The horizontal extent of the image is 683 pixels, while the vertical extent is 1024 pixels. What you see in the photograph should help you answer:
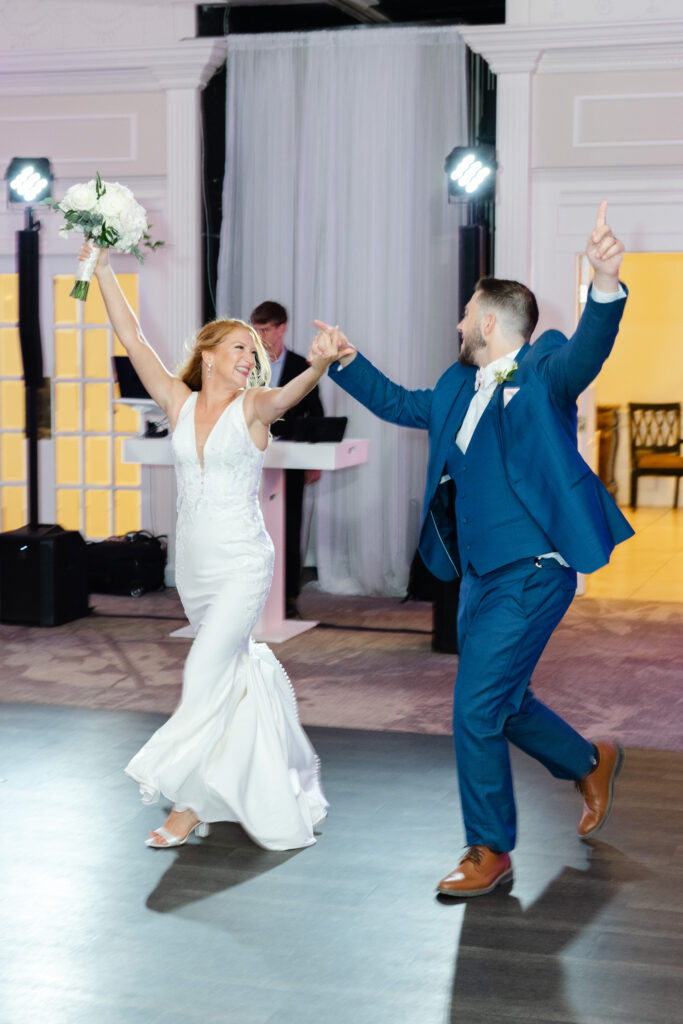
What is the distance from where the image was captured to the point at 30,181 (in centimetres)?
730

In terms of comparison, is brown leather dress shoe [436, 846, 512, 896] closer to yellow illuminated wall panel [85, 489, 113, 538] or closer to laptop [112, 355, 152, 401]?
laptop [112, 355, 152, 401]

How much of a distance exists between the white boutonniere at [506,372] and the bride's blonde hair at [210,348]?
0.89 metres

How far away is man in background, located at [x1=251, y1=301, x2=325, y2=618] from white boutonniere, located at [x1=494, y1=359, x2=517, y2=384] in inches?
123

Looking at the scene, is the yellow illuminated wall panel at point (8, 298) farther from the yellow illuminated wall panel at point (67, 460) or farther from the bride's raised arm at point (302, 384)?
the bride's raised arm at point (302, 384)

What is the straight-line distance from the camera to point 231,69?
27.2ft

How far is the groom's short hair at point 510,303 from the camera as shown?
3.50 meters

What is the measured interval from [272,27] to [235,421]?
5.69 m

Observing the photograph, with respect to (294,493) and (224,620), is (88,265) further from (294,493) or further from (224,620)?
(294,493)

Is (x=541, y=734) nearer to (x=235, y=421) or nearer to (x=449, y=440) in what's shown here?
(x=449, y=440)

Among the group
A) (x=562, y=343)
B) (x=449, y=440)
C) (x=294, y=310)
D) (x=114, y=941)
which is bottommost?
(x=114, y=941)

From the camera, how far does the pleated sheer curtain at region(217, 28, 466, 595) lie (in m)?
8.01

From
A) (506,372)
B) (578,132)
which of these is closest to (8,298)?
(578,132)

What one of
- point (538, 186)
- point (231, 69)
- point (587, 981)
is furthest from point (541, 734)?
point (231, 69)

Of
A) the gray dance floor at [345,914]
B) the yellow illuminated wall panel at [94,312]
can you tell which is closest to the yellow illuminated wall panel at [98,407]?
the yellow illuminated wall panel at [94,312]
